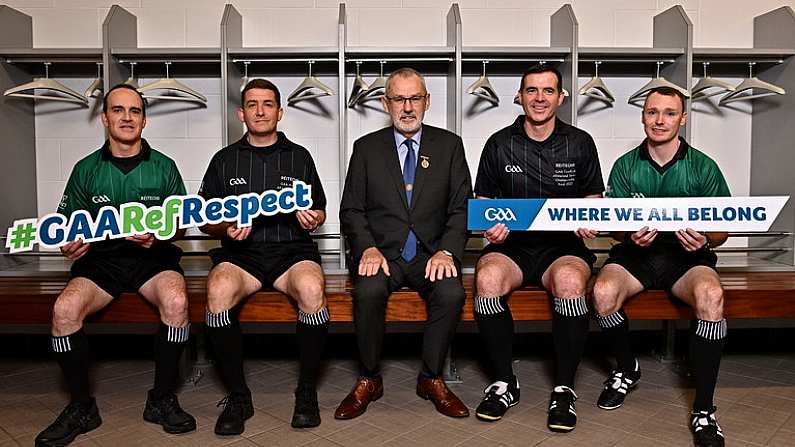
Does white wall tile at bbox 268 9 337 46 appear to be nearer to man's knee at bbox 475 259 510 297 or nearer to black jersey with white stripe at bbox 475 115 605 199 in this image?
black jersey with white stripe at bbox 475 115 605 199

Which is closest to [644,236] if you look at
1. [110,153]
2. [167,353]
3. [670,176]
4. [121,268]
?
[670,176]

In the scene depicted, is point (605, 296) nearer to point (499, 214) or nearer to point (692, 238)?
point (692, 238)

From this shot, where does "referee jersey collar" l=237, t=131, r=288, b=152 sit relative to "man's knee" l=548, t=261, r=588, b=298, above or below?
above

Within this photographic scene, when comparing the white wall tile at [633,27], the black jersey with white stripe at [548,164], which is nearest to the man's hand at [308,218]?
the black jersey with white stripe at [548,164]

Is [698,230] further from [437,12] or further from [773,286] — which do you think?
[437,12]

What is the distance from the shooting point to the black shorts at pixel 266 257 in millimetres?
2965

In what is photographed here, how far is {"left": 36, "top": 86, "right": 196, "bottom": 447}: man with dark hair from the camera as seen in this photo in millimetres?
2660

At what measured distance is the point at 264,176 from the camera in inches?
121

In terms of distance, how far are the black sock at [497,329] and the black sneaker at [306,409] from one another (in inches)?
28.6

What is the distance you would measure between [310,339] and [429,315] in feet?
1.60

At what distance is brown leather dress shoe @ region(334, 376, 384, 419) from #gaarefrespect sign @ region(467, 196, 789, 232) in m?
0.76

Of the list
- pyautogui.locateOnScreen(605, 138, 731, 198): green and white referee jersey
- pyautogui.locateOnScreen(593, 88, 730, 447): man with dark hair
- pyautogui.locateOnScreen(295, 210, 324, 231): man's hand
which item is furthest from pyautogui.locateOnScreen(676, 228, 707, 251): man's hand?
pyautogui.locateOnScreen(295, 210, 324, 231): man's hand

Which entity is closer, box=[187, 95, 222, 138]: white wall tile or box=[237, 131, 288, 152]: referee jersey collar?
box=[237, 131, 288, 152]: referee jersey collar

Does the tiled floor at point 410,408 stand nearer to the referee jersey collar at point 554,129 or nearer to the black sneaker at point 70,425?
the black sneaker at point 70,425
